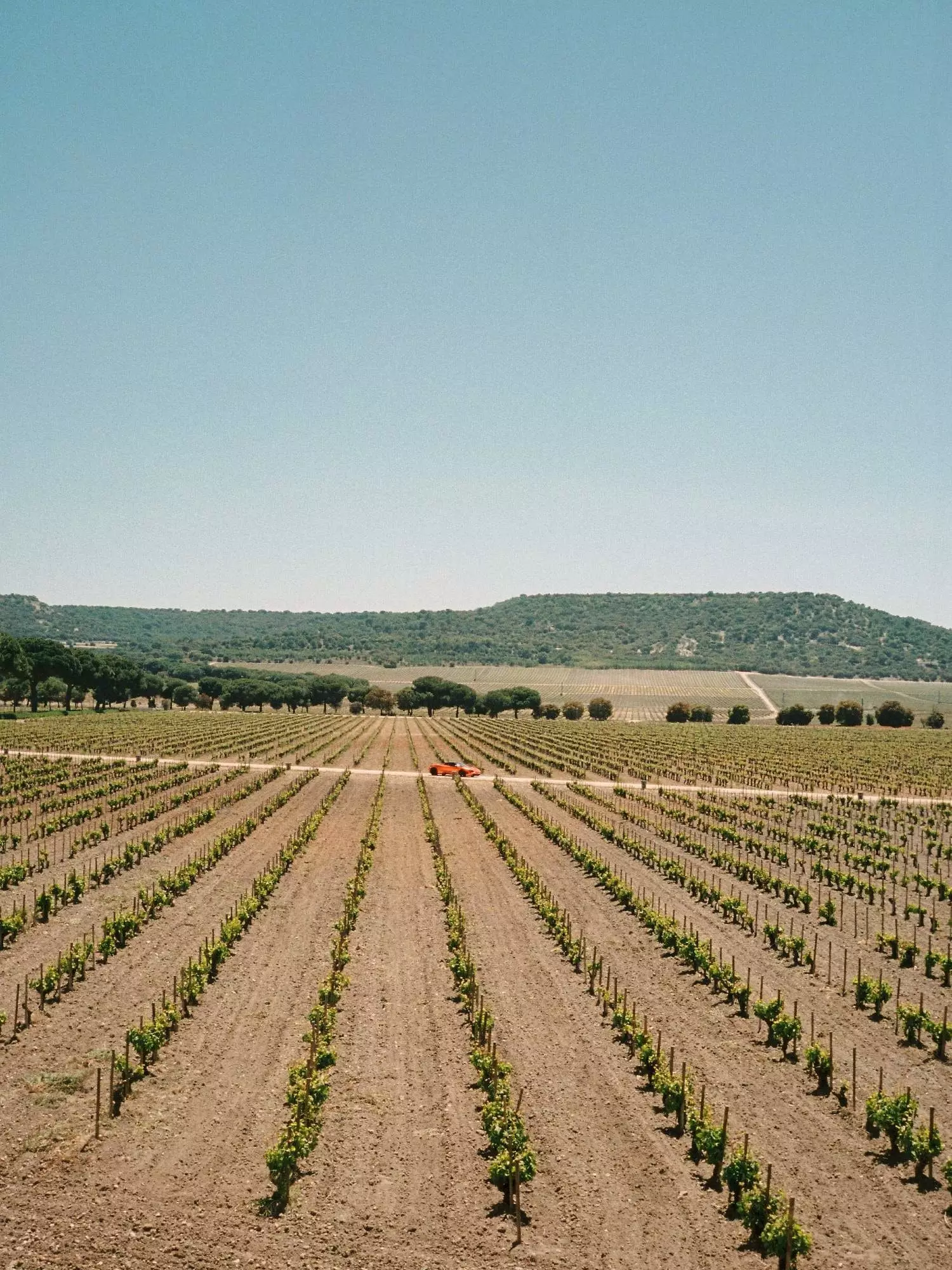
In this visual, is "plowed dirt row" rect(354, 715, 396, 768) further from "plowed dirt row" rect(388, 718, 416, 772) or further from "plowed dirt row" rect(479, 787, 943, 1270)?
"plowed dirt row" rect(479, 787, 943, 1270)

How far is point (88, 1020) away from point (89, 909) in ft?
32.5

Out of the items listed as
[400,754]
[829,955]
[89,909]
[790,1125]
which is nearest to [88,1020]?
[89,909]

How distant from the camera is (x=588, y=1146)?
15.7 m

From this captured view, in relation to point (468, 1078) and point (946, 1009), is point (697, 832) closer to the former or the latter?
point (946, 1009)

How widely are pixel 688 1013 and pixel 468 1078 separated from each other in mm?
6625

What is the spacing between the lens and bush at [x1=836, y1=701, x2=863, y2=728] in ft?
493

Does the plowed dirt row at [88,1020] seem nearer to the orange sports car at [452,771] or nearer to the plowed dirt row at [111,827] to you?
the plowed dirt row at [111,827]

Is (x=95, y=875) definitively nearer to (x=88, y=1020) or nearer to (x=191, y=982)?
(x=191, y=982)

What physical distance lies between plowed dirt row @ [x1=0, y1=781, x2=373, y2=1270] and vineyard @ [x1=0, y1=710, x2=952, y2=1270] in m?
0.06

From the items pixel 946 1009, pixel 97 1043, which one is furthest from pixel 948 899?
pixel 97 1043

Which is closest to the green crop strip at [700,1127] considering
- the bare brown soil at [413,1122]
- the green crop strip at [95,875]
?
the bare brown soil at [413,1122]

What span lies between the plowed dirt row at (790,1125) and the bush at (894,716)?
5349 inches

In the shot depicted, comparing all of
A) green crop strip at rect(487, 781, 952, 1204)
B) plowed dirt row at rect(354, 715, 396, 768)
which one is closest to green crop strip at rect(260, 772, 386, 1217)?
green crop strip at rect(487, 781, 952, 1204)

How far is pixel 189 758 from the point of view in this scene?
75.9 meters
